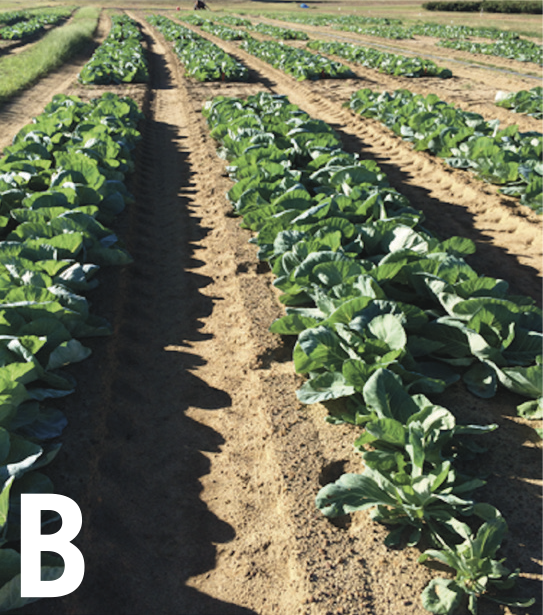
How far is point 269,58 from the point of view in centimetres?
1817

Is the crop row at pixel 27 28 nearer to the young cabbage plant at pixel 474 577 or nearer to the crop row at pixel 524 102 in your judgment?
the crop row at pixel 524 102

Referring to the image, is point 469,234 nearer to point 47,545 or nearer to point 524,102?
point 47,545

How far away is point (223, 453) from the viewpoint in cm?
316

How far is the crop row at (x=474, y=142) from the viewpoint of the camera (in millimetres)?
6625

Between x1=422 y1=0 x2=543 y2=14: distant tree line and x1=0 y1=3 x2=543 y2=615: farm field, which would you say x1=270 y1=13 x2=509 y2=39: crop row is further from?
x1=0 y1=3 x2=543 y2=615: farm field

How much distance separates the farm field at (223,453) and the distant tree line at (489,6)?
38.6m

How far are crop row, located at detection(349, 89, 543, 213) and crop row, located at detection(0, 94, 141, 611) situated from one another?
497 cm

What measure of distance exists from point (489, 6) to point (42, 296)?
4488cm

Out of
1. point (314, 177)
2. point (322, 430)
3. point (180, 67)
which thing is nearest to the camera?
point (322, 430)

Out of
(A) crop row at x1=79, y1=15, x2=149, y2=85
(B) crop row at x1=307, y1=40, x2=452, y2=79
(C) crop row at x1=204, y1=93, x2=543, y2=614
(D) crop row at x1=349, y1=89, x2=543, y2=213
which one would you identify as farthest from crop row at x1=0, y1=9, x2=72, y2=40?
(C) crop row at x1=204, y1=93, x2=543, y2=614

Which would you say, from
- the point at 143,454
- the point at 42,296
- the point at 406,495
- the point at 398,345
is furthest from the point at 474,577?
the point at 42,296

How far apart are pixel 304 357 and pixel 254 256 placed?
2.12m

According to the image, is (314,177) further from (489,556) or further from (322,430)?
(489,556)

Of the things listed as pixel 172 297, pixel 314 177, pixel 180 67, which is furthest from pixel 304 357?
pixel 180 67
